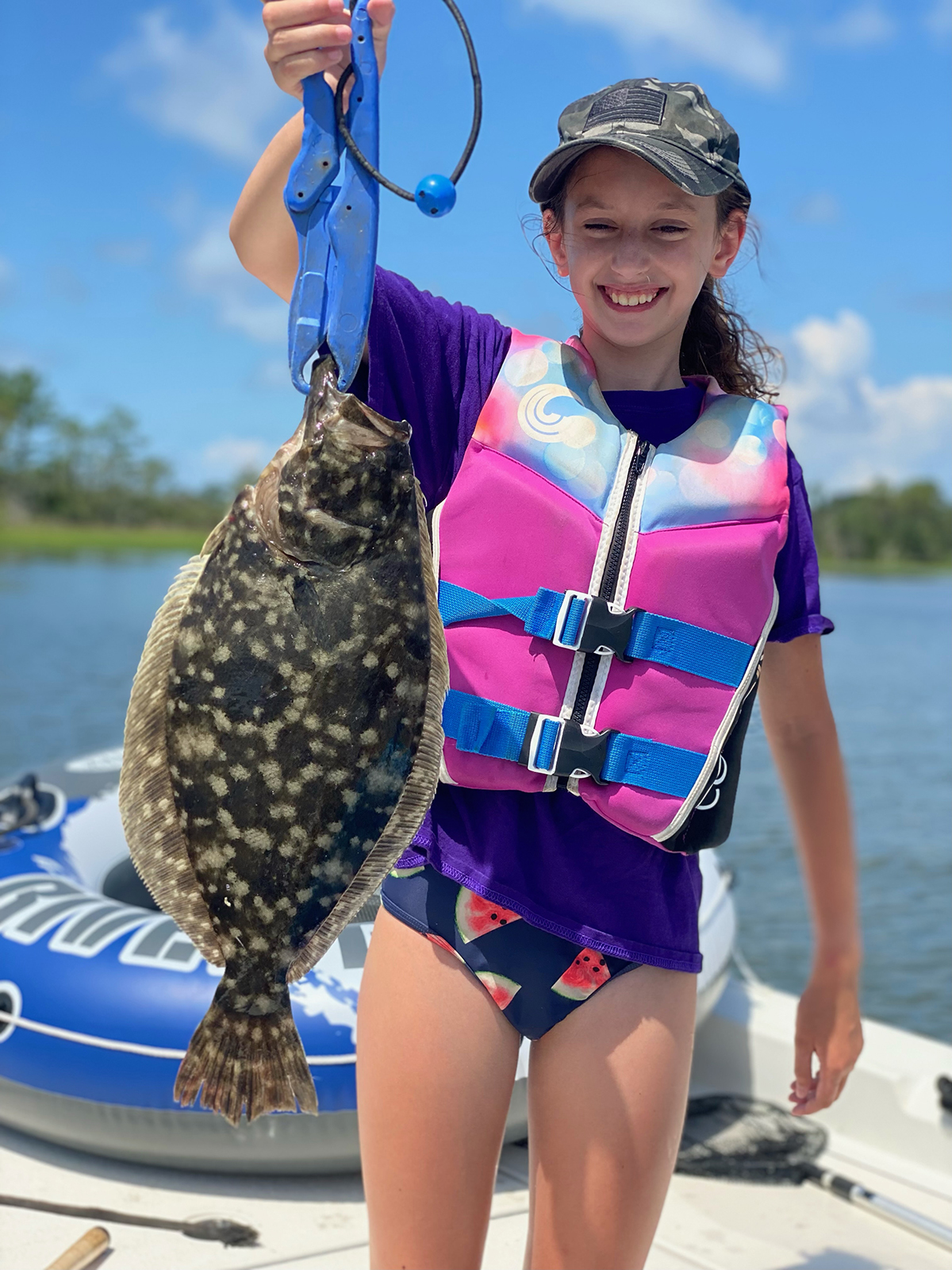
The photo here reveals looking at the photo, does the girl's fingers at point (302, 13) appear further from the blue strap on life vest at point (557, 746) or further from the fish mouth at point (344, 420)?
the blue strap on life vest at point (557, 746)

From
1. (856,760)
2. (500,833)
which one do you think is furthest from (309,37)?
(856,760)

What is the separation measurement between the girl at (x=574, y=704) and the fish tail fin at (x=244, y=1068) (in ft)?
0.89

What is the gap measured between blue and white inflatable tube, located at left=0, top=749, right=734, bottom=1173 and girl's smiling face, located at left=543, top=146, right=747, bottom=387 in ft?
6.41

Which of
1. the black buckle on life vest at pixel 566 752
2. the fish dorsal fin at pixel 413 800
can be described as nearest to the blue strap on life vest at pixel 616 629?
the black buckle on life vest at pixel 566 752

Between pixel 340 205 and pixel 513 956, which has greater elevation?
pixel 340 205

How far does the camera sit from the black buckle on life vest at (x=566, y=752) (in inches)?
76.1

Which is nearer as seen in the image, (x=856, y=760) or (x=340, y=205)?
(x=340, y=205)

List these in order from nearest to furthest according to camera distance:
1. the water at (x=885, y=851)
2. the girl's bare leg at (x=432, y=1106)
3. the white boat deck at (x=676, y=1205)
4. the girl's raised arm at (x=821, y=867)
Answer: the girl's bare leg at (x=432, y=1106), the girl's raised arm at (x=821, y=867), the white boat deck at (x=676, y=1205), the water at (x=885, y=851)

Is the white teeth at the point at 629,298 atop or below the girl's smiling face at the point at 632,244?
below

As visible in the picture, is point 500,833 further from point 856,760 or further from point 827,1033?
point 856,760

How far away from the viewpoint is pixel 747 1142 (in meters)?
4.16

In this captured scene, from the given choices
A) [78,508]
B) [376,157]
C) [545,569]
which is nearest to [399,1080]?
[545,569]

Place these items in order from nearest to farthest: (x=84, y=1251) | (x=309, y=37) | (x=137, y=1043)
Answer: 1. (x=309, y=37)
2. (x=84, y=1251)
3. (x=137, y=1043)

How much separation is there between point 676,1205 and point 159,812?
9.72ft
